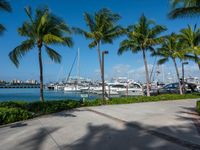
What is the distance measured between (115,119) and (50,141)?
5.00 metres

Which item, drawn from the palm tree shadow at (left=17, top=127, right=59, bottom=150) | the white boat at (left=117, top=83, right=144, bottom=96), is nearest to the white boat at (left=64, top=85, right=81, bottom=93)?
the white boat at (left=117, top=83, right=144, bottom=96)

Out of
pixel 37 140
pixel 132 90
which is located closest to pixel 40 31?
pixel 37 140

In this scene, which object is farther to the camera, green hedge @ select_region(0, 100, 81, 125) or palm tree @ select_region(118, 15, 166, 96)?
palm tree @ select_region(118, 15, 166, 96)

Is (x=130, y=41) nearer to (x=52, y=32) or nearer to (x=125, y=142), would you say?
(x=52, y=32)

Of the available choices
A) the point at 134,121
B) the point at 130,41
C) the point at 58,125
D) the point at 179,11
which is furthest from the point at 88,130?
the point at 130,41

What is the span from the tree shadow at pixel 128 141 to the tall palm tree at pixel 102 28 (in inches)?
694

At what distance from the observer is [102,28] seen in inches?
1045

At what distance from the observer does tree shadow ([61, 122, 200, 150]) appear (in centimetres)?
744

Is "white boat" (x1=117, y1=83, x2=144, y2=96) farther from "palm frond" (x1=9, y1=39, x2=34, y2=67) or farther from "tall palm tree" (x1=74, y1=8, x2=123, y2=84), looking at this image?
"palm frond" (x1=9, y1=39, x2=34, y2=67)

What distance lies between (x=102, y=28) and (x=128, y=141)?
19.7 meters

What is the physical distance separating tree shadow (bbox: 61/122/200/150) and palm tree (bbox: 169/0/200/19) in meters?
10.1

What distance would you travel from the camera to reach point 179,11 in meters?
17.2

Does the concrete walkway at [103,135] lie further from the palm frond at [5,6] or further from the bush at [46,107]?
the palm frond at [5,6]

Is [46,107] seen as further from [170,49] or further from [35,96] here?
[35,96]
